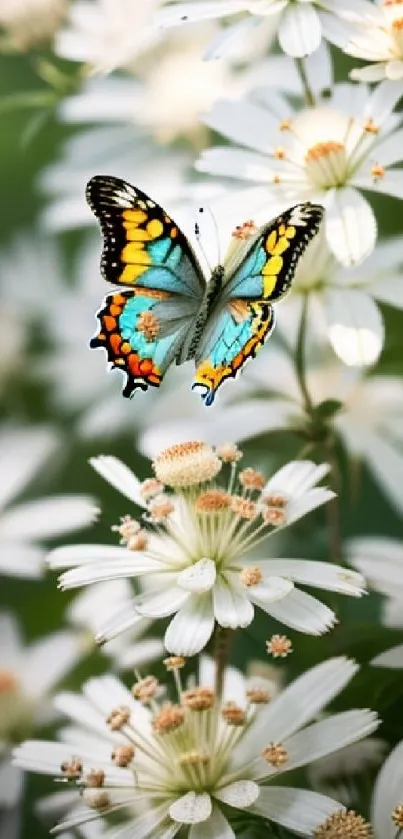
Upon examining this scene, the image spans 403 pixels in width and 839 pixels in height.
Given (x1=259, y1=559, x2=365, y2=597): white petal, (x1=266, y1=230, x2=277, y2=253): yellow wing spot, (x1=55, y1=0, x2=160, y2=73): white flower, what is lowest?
(x1=259, y1=559, x2=365, y2=597): white petal

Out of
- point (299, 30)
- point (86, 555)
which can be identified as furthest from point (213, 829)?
point (299, 30)

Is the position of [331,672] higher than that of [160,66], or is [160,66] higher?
[160,66]

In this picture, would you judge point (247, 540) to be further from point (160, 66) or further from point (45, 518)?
point (160, 66)

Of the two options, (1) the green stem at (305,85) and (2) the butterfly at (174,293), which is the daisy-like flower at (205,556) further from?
(1) the green stem at (305,85)

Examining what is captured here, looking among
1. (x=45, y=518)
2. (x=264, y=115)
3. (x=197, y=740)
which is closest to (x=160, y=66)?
(x=264, y=115)

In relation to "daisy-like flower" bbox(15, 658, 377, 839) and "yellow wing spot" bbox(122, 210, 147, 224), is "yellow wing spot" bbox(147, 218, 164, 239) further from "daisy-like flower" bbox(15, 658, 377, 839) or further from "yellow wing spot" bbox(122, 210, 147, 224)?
"daisy-like flower" bbox(15, 658, 377, 839)

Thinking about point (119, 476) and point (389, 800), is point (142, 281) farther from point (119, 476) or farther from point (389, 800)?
point (389, 800)

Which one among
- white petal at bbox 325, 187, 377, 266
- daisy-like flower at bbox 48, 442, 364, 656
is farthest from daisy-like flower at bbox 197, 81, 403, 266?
daisy-like flower at bbox 48, 442, 364, 656
